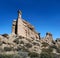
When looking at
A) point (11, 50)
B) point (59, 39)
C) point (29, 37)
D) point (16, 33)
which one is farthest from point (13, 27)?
point (59, 39)

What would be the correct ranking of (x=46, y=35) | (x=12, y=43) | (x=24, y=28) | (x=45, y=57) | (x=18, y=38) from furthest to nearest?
(x=46, y=35), (x=24, y=28), (x=18, y=38), (x=12, y=43), (x=45, y=57)

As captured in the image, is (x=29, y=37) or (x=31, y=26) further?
(x=31, y=26)

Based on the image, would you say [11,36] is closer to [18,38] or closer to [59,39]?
[18,38]

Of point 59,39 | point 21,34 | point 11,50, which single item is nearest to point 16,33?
point 21,34

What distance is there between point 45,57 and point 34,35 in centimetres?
2732

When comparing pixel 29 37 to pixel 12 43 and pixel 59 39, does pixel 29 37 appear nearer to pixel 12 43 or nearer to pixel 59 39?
pixel 12 43

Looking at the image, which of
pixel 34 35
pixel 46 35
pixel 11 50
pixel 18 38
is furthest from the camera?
pixel 46 35

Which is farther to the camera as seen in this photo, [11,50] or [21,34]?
[21,34]

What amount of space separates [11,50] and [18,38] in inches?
418

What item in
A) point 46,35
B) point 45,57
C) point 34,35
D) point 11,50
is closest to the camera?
point 45,57

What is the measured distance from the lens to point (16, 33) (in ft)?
163

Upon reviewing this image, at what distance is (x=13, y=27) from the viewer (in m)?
50.1

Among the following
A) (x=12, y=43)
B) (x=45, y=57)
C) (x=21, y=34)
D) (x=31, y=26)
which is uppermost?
(x=31, y=26)

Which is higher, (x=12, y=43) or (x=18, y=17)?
(x=18, y=17)
